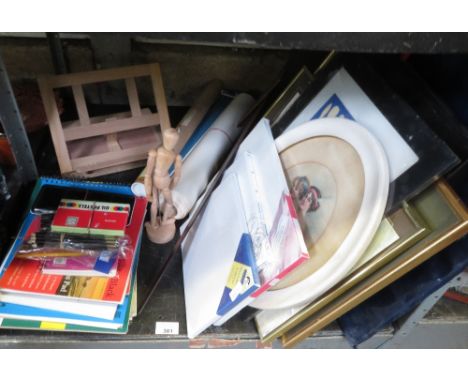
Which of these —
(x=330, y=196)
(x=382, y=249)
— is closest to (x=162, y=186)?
(x=330, y=196)

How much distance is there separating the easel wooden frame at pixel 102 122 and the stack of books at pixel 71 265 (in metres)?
0.12

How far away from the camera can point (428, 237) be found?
65 cm

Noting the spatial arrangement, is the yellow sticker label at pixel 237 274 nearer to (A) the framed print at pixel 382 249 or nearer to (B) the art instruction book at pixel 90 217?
(A) the framed print at pixel 382 249

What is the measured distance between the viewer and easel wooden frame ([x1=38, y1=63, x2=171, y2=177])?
38.4 inches

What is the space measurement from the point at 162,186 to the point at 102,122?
36cm

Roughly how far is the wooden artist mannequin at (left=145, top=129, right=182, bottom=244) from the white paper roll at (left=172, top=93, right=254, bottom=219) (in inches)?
1.8

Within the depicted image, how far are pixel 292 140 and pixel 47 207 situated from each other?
64 centimetres

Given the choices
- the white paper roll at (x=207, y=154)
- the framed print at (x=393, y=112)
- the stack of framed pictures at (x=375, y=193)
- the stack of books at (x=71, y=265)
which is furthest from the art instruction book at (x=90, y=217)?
the framed print at (x=393, y=112)

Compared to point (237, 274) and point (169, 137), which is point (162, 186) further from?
point (237, 274)

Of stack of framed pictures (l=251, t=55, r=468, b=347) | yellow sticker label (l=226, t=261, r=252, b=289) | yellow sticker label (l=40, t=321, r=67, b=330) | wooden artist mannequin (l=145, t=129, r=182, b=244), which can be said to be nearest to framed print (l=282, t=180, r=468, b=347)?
stack of framed pictures (l=251, t=55, r=468, b=347)

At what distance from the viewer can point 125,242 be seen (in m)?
0.90

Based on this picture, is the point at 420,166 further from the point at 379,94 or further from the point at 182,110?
the point at 182,110

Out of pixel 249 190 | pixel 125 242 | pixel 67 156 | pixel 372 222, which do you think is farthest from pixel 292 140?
pixel 67 156

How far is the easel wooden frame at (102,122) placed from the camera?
3.20 feet
